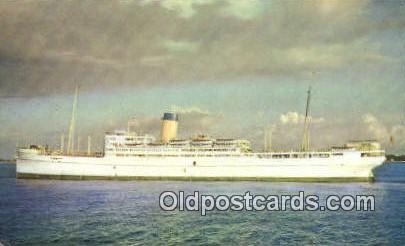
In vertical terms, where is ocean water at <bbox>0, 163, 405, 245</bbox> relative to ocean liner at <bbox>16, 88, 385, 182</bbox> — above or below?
below

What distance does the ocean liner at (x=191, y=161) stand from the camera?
64.4 ft

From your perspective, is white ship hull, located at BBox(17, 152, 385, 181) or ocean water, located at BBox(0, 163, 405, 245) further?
white ship hull, located at BBox(17, 152, 385, 181)

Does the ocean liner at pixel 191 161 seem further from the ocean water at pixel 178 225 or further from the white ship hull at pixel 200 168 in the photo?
the ocean water at pixel 178 225

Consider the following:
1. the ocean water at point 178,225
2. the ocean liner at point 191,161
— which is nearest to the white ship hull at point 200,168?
the ocean liner at point 191,161

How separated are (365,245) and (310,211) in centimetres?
316

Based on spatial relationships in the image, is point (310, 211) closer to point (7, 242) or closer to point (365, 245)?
point (365, 245)

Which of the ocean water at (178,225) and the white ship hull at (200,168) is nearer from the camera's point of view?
the ocean water at (178,225)

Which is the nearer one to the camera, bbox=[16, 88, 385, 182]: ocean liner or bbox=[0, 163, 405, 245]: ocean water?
bbox=[0, 163, 405, 245]: ocean water

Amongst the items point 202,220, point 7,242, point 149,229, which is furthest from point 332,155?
point 7,242

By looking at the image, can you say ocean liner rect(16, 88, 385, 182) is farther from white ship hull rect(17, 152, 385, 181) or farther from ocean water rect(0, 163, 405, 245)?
ocean water rect(0, 163, 405, 245)

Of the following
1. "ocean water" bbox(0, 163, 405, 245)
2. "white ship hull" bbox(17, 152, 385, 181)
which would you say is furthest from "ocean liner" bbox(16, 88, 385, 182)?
"ocean water" bbox(0, 163, 405, 245)

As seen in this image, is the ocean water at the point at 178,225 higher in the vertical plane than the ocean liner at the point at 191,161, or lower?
lower

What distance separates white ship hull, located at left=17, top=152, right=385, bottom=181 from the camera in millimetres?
19625

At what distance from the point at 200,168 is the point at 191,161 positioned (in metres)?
0.53
